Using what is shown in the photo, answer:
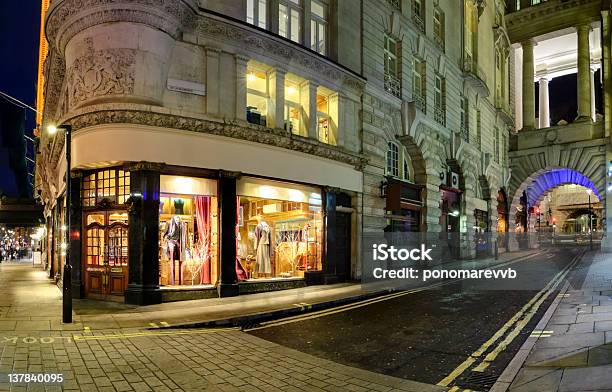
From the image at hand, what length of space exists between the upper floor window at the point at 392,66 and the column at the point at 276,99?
7873 millimetres

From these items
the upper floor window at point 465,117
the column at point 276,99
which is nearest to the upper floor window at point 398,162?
the column at point 276,99

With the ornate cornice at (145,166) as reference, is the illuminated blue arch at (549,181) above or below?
above

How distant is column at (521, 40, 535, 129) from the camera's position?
4753 centimetres

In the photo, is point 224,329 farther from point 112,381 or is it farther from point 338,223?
point 338,223

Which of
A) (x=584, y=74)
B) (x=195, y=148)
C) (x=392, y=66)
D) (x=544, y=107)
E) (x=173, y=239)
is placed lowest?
(x=173, y=239)

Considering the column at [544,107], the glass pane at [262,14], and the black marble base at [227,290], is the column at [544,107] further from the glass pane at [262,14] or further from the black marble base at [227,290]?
the black marble base at [227,290]

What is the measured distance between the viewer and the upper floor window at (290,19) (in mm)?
18078

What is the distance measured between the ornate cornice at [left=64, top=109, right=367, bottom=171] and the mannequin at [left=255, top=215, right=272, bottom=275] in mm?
2987

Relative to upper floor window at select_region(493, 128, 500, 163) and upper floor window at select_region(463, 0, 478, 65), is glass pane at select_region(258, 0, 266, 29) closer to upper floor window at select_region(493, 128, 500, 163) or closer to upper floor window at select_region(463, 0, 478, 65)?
A: upper floor window at select_region(463, 0, 478, 65)

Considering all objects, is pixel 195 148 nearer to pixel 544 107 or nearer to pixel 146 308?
pixel 146 308

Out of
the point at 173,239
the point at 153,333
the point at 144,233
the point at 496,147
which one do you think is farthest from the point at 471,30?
the point at 153,333

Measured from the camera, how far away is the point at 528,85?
47875 millimetres

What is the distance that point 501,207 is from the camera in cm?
4544

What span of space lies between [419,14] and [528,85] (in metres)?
26.4
